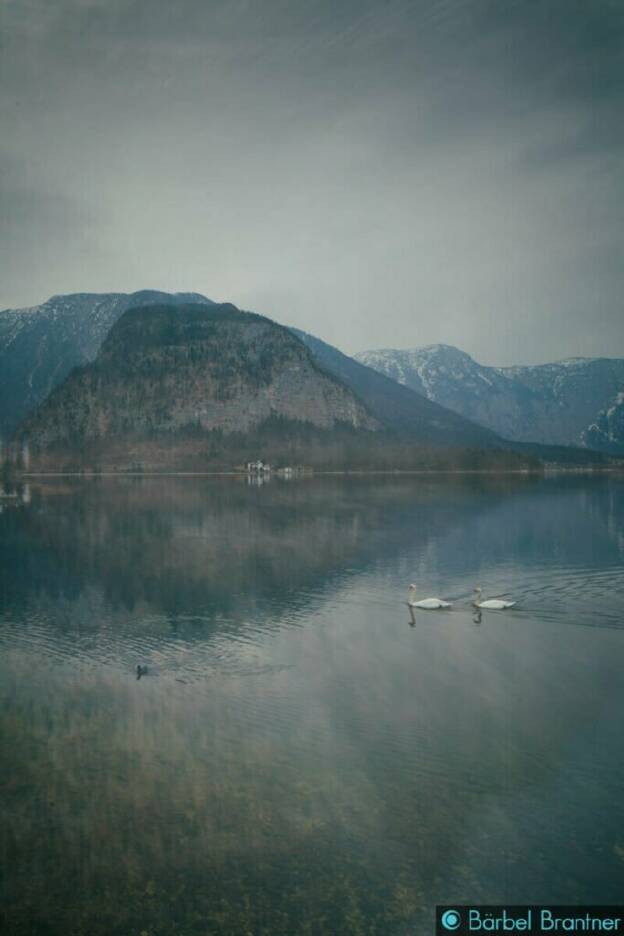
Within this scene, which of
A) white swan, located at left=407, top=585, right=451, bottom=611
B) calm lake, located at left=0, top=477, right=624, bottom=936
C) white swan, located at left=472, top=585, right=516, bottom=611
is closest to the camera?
calm lake, located at left=0, top=477, right=624, bottom=936

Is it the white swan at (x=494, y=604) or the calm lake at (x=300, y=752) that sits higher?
the white swan at (x=494, y=604)

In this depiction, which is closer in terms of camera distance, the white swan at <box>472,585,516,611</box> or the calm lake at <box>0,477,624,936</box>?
the calm lake at <box>0,477,624,936</box>

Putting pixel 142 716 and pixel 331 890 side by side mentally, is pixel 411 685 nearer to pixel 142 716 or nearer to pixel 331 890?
pixel 142 716

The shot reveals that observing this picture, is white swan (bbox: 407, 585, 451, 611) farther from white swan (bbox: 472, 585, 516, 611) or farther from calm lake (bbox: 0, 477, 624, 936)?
white swan (bbox: 472, 585, 516, 611)

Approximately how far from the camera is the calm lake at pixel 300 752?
15625 mm

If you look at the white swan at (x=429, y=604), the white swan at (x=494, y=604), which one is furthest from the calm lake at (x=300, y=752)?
the white swan at (x=429, y=604)

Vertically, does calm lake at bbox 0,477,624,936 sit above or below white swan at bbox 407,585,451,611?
below

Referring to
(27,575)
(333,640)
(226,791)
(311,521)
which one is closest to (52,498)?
(311,521)

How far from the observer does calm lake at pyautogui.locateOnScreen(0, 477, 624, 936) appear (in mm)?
15625

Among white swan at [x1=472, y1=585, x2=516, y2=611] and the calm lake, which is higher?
white swan at [x1=472, y1=585, x2=516, y2=611]

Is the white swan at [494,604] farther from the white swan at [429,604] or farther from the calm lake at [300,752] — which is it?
the white swan at [429,604]

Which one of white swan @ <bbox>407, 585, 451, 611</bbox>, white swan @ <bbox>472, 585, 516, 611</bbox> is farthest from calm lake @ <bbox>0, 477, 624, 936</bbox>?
white swan @ <bbox>407, 585, 451, 611</bbox>

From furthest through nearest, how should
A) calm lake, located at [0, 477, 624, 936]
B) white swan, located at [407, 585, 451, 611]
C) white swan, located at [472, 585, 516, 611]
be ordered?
white swan, located at [407, 585, 451, 611] → white swan, located at [472, 585, 516, 611] → calm lake, located at [0, 477, 624, 936]

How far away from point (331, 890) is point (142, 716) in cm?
1198
